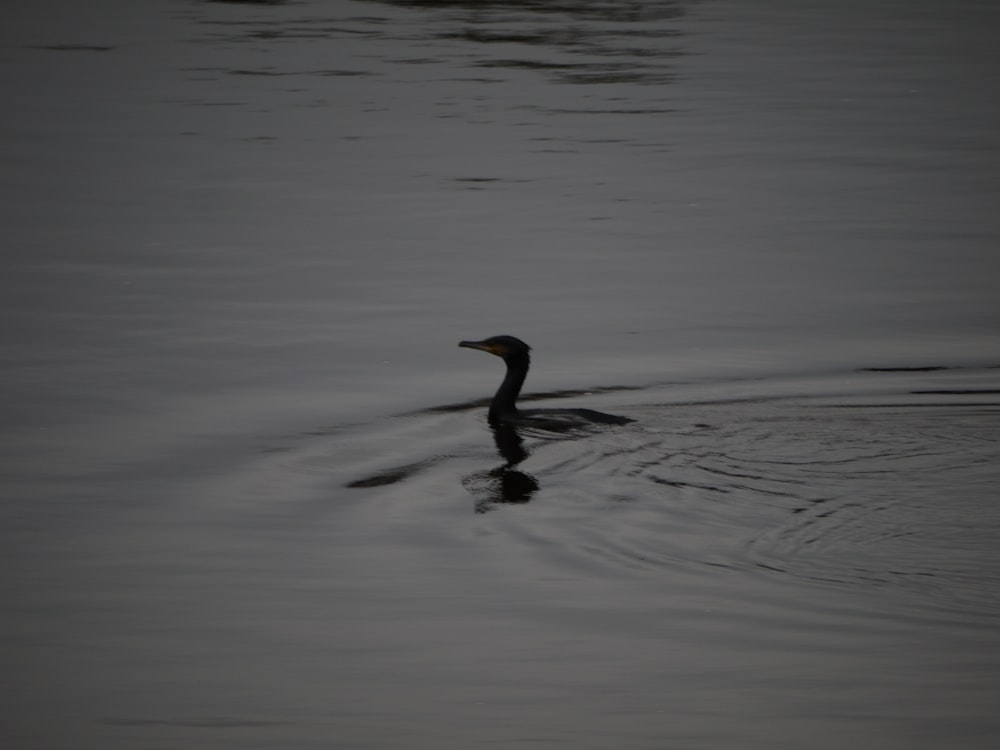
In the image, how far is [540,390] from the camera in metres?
12.9

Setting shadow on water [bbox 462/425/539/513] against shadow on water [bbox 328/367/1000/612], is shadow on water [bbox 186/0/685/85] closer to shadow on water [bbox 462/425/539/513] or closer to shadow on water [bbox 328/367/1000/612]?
shadow on water [bbox 328/367/1000/612]

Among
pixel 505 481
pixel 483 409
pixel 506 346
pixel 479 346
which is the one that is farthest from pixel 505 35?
pixel 505 481

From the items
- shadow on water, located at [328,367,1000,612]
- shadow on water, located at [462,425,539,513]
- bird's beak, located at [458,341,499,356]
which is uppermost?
bird's beak, located at [458,341,499,356]

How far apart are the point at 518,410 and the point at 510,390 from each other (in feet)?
0.95

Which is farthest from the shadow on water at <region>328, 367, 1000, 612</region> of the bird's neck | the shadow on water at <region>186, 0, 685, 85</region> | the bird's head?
the shadow on water at <region>186, 0, 685, 85</region>

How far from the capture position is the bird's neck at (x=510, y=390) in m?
12.1

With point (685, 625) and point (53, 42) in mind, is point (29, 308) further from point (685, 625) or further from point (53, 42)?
point (53, 42)

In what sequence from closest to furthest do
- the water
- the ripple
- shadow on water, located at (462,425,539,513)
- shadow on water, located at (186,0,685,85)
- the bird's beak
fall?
the water, the ripple, shadow on water, located at (462,425,539,513), the bird's beak, shadow on water, located at (186,0,685,85)

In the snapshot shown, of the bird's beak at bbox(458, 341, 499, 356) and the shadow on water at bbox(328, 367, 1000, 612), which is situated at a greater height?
the bird's beak at bbox(458, 341, 499, 356)

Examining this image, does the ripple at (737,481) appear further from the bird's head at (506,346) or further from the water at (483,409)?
the bird's head at (506,346)

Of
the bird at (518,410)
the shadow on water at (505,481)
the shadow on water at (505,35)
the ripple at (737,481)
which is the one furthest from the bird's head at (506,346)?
the shadow on water at (505,35)

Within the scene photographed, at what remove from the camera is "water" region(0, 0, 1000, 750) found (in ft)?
23.9

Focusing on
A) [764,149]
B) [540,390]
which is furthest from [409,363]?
[764,149]

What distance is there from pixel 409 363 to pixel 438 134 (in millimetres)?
9812
